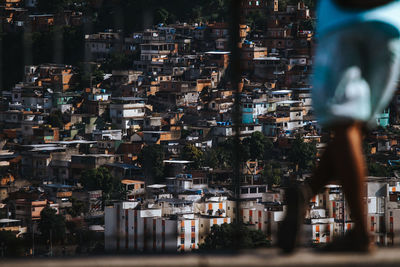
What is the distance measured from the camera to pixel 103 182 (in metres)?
22.3

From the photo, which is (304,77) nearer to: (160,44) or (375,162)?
(160,44)

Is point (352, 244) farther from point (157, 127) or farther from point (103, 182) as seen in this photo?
point (157, 127)

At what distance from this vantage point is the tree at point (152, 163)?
2355cm

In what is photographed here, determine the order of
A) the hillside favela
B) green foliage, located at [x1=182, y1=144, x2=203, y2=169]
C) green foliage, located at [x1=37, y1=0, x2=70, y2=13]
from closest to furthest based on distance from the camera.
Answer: the hillside favela
green foliage, located at [x1=182, y1=144, x2=203, y2=169]
green foliage, located at [x1=37, y1=0, x2=70, y2=13]

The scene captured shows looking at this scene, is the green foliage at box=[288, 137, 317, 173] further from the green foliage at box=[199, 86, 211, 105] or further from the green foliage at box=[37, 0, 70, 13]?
the green foliage at box=[37, 0, 70, 13]

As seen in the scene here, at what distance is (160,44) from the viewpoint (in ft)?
106

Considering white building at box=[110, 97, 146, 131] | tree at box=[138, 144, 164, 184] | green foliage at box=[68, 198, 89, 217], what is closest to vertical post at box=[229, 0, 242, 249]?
green foliage at box=[68, 198, 89, 217]

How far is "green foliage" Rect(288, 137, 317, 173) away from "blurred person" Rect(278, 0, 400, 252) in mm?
22566

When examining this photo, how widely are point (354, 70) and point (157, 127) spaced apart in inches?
996

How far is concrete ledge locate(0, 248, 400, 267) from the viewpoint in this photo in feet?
4.84

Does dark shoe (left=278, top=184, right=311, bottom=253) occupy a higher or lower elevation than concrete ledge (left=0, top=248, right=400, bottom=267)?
higher

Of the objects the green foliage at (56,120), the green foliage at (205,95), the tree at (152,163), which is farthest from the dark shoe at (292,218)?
the green foliage at (205,95)

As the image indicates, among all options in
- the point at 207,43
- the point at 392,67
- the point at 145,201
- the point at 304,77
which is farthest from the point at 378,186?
the point at 392,67

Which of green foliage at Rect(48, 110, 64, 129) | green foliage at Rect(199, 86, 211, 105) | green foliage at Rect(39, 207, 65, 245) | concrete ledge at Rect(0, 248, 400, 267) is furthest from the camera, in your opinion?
green foliage at Rect(199, 86, 211, 105)
